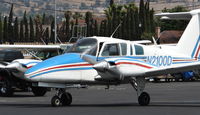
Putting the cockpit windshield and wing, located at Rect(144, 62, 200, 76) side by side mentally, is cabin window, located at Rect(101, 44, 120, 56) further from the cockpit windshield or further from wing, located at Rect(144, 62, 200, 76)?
wing, located at Rect(144, 62, 200, 76)

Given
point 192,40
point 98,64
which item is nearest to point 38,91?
point 192,40

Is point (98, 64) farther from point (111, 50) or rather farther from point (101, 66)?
point (111, 50)

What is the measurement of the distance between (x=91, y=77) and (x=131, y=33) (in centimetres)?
6641

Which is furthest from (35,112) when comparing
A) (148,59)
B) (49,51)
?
(49,51)

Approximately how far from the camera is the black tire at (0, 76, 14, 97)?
2909cm

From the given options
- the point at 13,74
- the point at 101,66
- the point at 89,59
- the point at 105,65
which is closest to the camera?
the point at 101,66

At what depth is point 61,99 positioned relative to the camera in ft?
72.3

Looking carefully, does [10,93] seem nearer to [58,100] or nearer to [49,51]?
[58,100]

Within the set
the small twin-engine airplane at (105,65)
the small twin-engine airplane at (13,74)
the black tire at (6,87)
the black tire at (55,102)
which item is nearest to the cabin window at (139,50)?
the small twin-engine airplane at (105,65)

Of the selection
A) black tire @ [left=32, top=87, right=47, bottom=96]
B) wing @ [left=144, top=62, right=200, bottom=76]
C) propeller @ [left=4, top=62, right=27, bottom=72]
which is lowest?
black tire @ [left=32, top=87, right=47, bottom=96]

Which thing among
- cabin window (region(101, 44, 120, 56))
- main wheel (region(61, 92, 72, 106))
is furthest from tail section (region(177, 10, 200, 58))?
main wheel (region(61, 92, 72, 106))

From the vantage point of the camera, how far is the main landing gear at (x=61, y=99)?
2156 centimetres

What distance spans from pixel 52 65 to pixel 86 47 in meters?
1.50

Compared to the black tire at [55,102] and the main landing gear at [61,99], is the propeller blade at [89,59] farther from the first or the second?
the black tire at [55,102]
